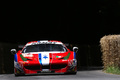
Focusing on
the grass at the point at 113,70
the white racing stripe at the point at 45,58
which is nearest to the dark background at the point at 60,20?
the grass at the point at 113,70

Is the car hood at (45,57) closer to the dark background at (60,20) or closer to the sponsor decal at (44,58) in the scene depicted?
the sponsor decal at (44,58)

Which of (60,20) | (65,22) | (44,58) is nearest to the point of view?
(44,58)

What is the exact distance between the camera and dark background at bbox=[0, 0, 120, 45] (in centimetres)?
3073

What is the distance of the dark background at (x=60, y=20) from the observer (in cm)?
3073

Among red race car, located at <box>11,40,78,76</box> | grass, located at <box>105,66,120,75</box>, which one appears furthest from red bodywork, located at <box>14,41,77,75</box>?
grass, located at <box>105,66,120,75</box>

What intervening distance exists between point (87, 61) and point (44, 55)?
15.6 meters

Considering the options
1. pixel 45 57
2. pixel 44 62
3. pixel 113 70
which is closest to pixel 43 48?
pixel 45 57

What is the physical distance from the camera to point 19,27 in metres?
30.8

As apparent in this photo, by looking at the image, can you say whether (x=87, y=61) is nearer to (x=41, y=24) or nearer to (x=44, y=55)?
(x=41, y=24)

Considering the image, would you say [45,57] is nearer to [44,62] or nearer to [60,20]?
[44,62]

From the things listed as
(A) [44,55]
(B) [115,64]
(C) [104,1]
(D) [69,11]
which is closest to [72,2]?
(D) [69,11]

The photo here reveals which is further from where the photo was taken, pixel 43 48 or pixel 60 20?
pixel 60 20

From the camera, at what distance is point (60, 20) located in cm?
3241

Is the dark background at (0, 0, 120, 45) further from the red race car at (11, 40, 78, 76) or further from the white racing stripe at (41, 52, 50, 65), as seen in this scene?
the white racing stripe at (41, 52, 50, 65)
